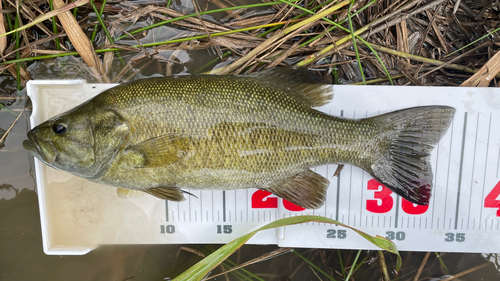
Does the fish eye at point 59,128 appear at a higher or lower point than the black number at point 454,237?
higher

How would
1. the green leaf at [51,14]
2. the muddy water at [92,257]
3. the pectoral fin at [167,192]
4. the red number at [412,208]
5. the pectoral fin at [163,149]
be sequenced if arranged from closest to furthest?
the pectoral fin at [163,149] → the pectoral fin at [167,192] → the green leaf at [51,14] → the red number at [412,208] → the muddy water at [92,257]

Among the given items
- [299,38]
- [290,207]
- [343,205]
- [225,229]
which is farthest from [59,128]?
[343,205]

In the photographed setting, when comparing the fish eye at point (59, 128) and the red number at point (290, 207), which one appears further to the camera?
the red number at point (290, 207)

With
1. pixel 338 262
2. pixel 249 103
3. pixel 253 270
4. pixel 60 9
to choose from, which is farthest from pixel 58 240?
pixel 338 262

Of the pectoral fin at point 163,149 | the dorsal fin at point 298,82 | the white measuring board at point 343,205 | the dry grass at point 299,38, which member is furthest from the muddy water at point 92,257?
the dorsal fin at point 298,82

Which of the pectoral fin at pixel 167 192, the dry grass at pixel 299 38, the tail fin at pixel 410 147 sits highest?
the dry grass at pixel 299 38

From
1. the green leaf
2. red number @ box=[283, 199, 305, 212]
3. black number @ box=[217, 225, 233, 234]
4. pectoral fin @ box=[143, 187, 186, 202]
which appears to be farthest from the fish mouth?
red number @ box=[283, 199, 305, 212]

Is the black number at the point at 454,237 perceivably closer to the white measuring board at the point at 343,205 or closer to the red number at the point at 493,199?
the white measuring board at the point at 343,205
